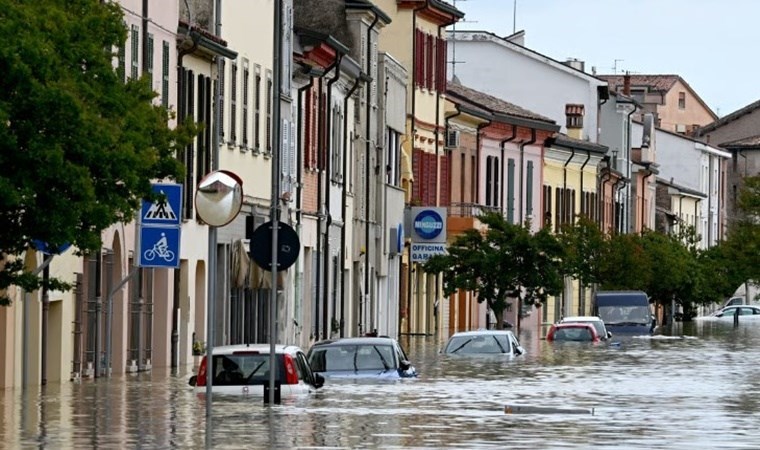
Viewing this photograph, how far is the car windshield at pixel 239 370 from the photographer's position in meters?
29.1

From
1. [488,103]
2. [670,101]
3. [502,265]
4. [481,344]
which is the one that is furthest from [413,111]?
[670,101]

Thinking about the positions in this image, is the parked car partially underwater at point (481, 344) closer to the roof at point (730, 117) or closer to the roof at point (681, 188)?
the roof at point (681, 188)

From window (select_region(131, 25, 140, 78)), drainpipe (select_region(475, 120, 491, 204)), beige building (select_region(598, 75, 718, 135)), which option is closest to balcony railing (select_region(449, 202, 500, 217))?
drainpipe (select_region(475, 120, 491, 204))

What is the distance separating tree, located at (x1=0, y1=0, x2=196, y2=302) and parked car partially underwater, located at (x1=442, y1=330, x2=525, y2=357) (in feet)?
80.7

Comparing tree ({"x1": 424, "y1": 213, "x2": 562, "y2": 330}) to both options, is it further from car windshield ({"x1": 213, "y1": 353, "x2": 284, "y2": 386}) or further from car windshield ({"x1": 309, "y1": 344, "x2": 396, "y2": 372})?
car windshield ({"x1": 213, "y1": 353, "x2": 284, "y2": 386})

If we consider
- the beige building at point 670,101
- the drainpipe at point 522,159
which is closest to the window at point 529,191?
the drainpipe at point 522,159

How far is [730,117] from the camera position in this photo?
171 m

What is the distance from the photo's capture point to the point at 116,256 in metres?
42.6

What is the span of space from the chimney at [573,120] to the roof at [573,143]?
3.02 feet

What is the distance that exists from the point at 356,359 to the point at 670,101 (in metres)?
137

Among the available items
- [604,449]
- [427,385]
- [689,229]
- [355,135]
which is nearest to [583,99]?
[689,229]

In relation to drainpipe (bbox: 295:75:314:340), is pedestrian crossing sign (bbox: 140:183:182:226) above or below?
below

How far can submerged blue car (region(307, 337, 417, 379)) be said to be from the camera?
36.4 m

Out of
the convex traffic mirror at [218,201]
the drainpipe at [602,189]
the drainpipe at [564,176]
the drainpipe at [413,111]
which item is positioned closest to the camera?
the convex traffic mirror at [218,201]
